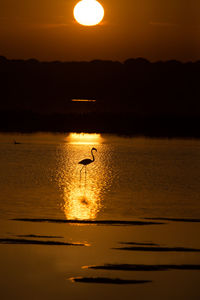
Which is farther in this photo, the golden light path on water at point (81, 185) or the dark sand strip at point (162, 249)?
the golden light path on water at point (81, 185)

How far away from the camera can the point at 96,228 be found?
11.0 m

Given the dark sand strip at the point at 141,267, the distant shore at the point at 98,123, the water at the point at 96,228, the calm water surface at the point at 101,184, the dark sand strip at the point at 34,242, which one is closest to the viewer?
the water at the point at 96,228

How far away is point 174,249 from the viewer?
959cm

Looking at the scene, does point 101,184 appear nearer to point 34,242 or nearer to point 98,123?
point 34,242

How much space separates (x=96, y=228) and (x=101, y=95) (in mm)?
99024

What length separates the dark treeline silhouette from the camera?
5725cm

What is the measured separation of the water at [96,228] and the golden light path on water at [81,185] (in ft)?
0.09

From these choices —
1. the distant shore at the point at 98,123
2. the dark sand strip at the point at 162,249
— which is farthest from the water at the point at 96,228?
A: the distant shore at the point at 98,123

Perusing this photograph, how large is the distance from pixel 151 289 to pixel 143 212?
193 inches

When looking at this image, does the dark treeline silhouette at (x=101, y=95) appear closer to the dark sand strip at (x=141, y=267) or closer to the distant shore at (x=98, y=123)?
the distant shore at (x=98, y=123)

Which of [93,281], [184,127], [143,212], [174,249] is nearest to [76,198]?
[143,212]

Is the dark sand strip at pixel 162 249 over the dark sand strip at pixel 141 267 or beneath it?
over

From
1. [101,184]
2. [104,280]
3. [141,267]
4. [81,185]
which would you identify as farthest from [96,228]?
[101,184]

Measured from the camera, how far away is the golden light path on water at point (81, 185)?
504 inches
